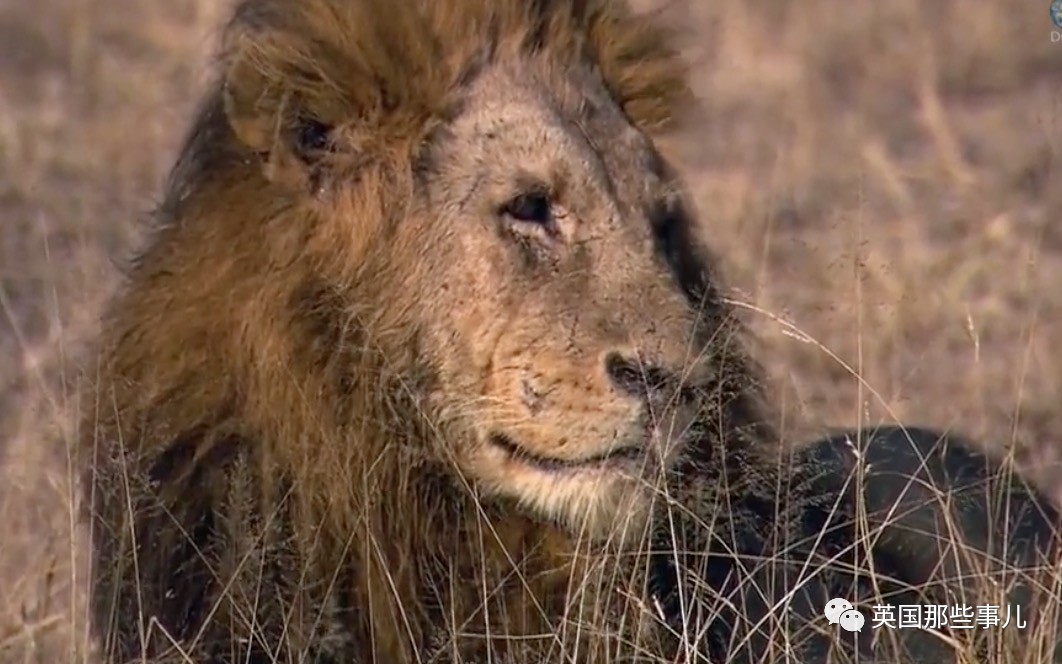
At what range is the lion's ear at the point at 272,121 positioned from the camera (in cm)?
425

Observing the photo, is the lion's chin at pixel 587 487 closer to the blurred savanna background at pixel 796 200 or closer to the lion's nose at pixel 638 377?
the lion's nose at pixel 638 377

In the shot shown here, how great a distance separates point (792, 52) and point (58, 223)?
4.66 m

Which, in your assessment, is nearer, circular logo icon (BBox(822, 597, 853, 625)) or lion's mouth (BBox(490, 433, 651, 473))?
lion's mouth (BBox(490, 433, 651, 473))

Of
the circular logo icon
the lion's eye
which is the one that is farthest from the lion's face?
the circular logo icon

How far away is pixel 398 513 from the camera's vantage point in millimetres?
4223

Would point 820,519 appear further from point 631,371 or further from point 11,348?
point 11,348

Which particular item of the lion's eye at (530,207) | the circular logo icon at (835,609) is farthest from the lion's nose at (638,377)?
the circular logo icon at (835,609)

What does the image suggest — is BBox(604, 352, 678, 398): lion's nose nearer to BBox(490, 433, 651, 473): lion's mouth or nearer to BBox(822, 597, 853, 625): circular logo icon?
BBox(490, 433, 651, 473): lion's mouth

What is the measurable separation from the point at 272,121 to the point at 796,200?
19.7ft

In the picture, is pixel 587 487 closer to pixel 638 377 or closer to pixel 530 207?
pixel 638 377

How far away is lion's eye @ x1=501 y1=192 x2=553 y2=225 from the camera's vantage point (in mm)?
4246

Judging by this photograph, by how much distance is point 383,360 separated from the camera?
13.8ft

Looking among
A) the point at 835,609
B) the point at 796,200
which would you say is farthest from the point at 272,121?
the point at 796,200

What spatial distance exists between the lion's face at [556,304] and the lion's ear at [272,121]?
23 centimetres
